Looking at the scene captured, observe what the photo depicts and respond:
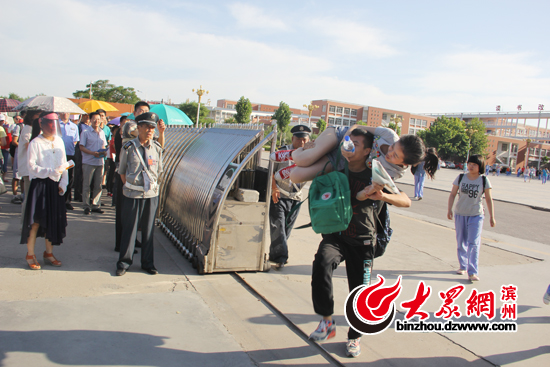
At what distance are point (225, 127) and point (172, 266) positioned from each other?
2.45 metres

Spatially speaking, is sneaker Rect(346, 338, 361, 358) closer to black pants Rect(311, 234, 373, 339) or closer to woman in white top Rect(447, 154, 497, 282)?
black pants Rect(311, 234, 373, 339)

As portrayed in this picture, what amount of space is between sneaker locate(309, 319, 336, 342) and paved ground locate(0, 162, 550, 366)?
81mm

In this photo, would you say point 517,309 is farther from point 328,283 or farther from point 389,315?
point 328,283

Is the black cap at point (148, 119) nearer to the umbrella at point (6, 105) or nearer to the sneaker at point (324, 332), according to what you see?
the sneaker at point (324, 332)

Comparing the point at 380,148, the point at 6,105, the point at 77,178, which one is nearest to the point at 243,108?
the point at 6,105

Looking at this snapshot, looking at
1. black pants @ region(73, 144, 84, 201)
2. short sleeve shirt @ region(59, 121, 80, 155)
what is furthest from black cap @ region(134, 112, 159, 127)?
black pants @ region(73, 144, 84, 201)

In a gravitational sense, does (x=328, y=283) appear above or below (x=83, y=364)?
above

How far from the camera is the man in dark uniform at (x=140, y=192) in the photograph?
4.65 m

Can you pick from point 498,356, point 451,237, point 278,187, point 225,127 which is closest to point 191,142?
point 225,127

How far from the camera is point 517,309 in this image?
4.65 m

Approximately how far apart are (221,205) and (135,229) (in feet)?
3.63

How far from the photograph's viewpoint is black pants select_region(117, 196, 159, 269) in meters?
4.64

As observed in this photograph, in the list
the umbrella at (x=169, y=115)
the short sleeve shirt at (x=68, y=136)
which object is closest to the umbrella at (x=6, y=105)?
the umbrella at (x=169, y=115)

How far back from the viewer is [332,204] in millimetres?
2980
